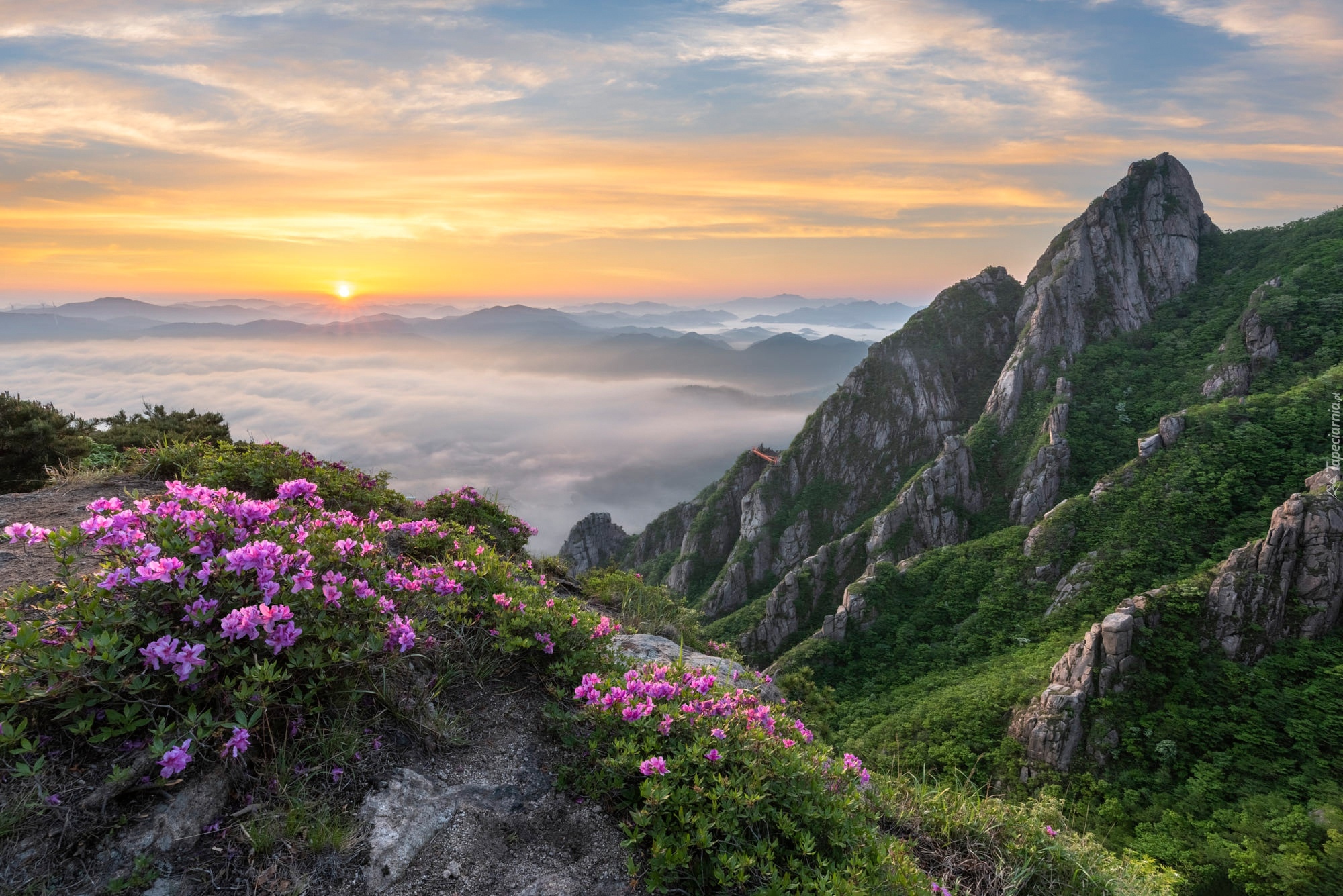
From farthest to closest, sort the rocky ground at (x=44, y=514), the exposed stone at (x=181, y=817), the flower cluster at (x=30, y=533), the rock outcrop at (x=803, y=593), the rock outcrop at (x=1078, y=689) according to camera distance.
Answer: the rock outcrop at (x=803, y=593)
the rock outcrop at (x=1078, y=689)
the rocky ground at (x=44, y=514)
the flower cluster at (x=30, y=533)
the exposed stone at (x=181, y=817)

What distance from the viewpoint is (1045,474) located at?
6675 cm

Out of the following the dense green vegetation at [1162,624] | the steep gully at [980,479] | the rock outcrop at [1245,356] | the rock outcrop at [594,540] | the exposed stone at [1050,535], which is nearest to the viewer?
the dense green vegetation at [1162,624]

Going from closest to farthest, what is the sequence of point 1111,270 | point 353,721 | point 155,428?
point 353,721 → point 155,428 → point 1111,270

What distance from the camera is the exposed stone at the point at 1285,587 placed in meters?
30.0

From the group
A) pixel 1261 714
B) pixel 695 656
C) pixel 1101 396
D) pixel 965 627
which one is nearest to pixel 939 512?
pixel 1101 396

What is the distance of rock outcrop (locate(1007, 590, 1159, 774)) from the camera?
28.8 metres

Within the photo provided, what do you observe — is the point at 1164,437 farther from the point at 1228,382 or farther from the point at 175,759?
the point at 175,759

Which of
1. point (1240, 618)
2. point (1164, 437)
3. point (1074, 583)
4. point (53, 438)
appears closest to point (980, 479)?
point (1164, 437)

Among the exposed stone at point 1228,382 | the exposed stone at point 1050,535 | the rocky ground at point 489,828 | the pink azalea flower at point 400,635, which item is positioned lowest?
the exposed stone at point 1050,535

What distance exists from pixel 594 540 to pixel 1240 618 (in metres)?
120

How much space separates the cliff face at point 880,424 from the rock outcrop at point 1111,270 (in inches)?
442

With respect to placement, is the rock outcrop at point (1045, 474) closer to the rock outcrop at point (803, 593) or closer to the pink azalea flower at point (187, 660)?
the rock outcrop at point (803, 593)

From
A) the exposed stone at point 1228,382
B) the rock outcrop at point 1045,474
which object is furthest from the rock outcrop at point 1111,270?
the exposed stone at point 1228,382

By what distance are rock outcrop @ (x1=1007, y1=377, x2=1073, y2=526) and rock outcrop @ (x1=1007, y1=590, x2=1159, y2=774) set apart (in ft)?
124
